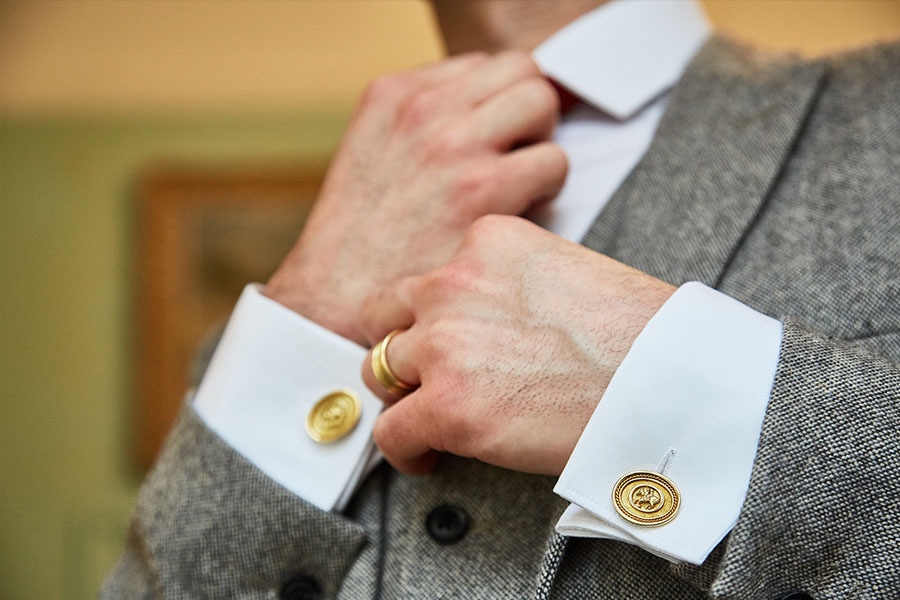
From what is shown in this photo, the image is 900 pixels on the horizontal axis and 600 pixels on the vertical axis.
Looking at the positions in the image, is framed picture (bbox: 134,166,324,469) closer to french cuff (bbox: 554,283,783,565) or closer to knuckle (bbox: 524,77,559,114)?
knuckle (bbox: 524,77,559,114)

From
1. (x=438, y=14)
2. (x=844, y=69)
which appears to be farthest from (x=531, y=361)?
(x=438, y=14)

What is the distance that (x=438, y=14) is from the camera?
3.14 feet

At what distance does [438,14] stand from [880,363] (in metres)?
0.64

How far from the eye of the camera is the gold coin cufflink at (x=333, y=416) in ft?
2.26

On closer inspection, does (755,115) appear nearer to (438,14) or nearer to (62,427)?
(438,14)

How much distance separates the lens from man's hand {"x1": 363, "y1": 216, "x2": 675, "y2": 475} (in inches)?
21.1

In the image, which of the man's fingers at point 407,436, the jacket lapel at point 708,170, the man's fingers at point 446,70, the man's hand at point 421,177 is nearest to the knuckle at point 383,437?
the man's fingers at point 407,436

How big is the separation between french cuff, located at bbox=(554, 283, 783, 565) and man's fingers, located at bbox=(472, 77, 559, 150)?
0.28m

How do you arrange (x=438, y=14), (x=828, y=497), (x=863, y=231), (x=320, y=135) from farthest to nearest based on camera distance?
(x=320, y=135) < (x=438, y=14) < (x=863, y=231) < (x=828, y=497)

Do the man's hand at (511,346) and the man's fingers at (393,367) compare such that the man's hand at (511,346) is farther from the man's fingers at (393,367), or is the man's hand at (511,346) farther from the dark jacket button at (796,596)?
the dark jacket button at (796,596)

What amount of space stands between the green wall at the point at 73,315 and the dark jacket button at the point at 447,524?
9.10ft

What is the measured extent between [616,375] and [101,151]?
10.5 feet

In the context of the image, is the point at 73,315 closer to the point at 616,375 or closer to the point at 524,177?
the point at 524,177

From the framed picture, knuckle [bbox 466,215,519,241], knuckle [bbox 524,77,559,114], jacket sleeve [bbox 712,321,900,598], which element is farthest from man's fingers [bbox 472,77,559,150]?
the framed picture
